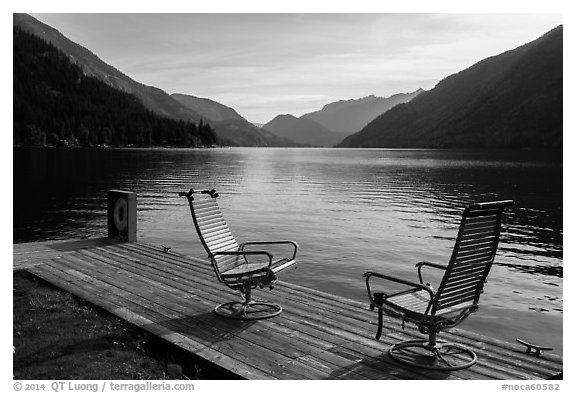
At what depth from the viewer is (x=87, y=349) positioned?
7.13 m

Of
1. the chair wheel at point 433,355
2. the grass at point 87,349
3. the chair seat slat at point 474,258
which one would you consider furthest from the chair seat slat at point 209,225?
the chair seat slat at point 474,258

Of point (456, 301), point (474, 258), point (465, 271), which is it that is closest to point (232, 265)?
point (456, 301)

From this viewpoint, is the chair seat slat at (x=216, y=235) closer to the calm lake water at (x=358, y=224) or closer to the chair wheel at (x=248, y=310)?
the chair wheel at (x=248, y=310)

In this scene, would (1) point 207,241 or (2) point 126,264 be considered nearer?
(1) point 207,241

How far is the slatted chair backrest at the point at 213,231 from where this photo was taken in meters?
8.75

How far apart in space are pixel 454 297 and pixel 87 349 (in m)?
4.87

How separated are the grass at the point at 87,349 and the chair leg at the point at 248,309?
4.59ft

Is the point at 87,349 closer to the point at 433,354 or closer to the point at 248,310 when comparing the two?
the point at 248,310

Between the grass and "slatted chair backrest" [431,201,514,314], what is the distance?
9.39 feet

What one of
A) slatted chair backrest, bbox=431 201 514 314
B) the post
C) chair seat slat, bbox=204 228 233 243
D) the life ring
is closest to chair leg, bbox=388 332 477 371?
slatted chair backrest, bbox=431 201 514 314

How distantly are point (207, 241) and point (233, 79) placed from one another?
35.1 ft
